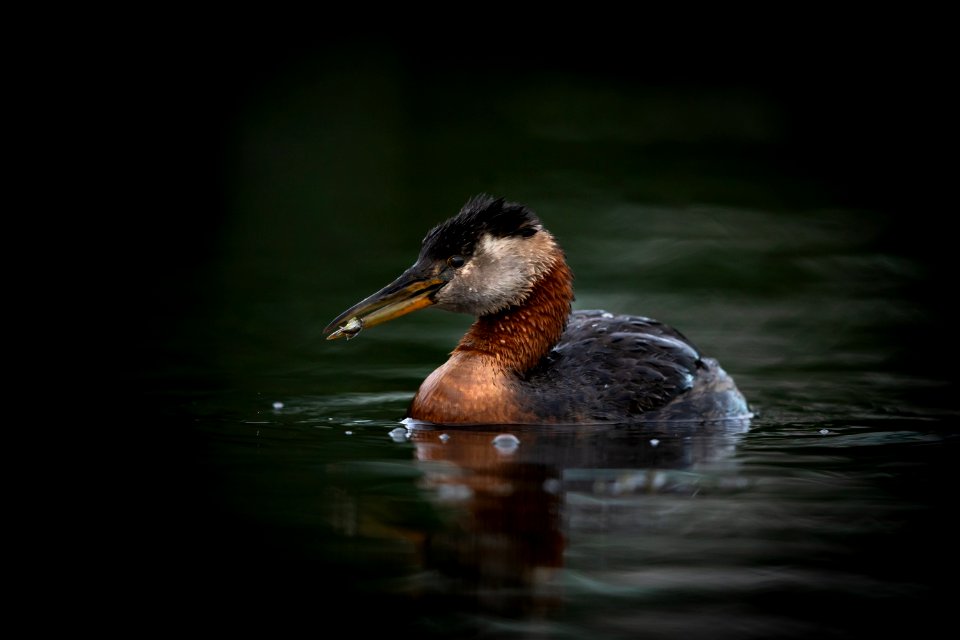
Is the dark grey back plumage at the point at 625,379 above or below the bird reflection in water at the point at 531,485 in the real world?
above

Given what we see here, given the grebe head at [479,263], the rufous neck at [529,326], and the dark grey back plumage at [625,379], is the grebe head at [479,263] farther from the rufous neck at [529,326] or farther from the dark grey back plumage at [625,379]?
the dark grey back plumage at [625,379]

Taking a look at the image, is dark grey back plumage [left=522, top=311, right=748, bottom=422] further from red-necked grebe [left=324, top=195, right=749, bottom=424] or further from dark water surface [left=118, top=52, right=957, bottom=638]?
dark water surface [left=118, top=52, right=957, bottom=638]

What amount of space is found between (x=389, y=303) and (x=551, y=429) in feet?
3.66

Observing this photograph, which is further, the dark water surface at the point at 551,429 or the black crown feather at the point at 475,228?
the black crown feather at the point at 475,228

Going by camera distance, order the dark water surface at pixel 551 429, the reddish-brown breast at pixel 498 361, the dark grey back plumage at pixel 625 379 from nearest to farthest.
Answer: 1. the dark water surface at pixel 551 429
2. the reddish-brown breast at pixel 498 361
3. the dark grey back plumage at pixel 625 379

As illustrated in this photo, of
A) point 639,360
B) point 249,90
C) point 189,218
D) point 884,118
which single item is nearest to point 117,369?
point 639,360

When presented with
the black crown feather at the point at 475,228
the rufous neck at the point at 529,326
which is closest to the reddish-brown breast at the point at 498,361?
the rufous neck at the point at 529,326

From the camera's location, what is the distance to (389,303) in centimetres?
760

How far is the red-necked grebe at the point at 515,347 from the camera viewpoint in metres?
7.50

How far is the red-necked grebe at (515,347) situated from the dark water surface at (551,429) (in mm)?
247

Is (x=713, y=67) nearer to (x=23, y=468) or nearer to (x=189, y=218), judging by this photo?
(x=189, y=218)

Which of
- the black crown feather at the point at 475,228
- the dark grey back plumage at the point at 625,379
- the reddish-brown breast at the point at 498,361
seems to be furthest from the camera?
the black crown feather at the point at 475,228

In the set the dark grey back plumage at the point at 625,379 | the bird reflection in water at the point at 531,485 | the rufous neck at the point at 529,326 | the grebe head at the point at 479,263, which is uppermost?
the grebe head at the point at 479,263

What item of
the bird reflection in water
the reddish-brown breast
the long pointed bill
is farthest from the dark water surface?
the long pointed bill
